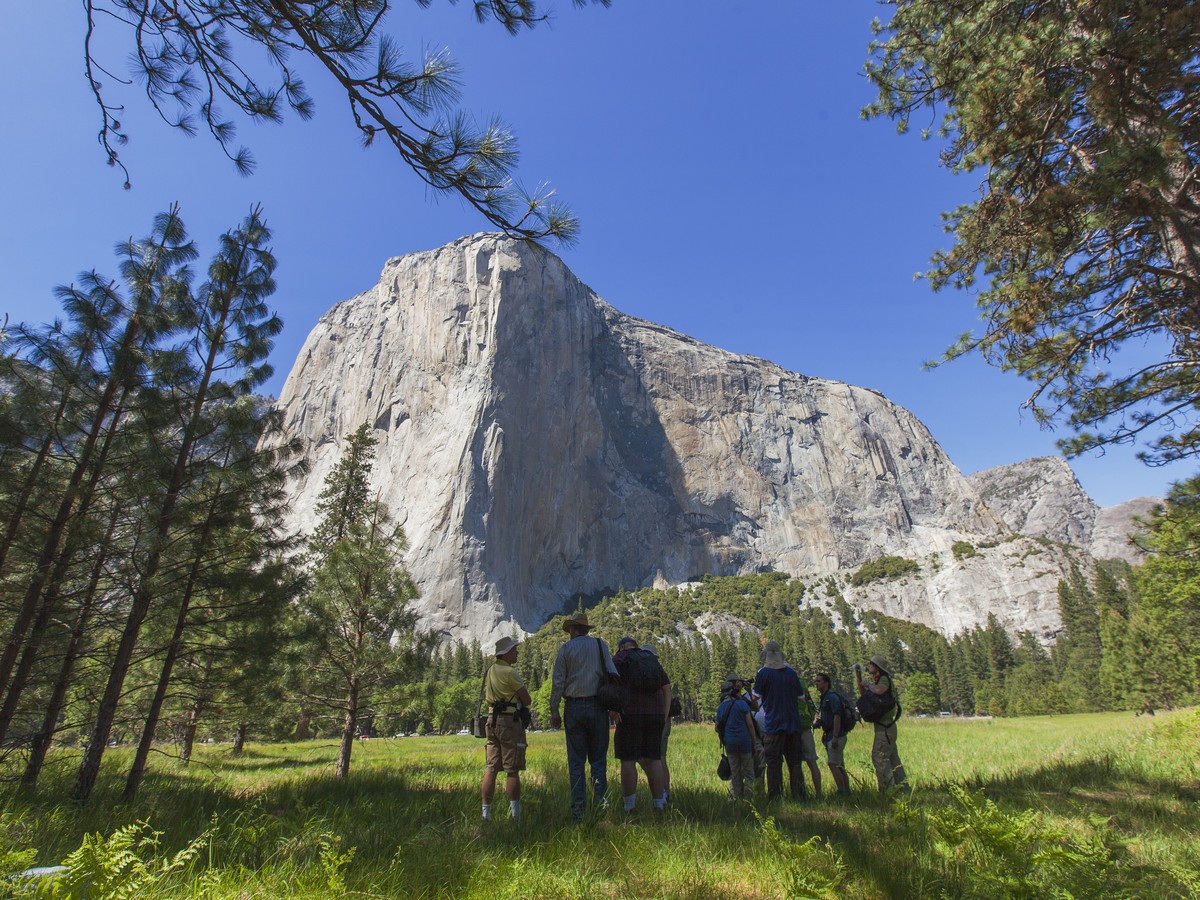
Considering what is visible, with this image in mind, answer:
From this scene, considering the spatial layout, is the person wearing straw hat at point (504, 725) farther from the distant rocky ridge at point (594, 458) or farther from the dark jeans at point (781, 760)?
the distant rocky ridge at point (594, 458)

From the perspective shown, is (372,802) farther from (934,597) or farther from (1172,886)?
(934,597)

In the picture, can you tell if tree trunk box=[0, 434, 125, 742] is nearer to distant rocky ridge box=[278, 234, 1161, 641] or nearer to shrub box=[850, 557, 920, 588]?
distant rocky ridge box=[278, 234, 1161, 641]

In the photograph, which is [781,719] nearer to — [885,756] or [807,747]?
[807,747]

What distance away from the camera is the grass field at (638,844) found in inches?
109

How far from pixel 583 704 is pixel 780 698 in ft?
9.74

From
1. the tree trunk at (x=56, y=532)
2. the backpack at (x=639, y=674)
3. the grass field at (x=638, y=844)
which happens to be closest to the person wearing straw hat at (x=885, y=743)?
the grass field at (x=638, y=844)

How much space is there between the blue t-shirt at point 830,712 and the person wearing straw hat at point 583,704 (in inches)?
146

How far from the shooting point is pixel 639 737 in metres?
6.04

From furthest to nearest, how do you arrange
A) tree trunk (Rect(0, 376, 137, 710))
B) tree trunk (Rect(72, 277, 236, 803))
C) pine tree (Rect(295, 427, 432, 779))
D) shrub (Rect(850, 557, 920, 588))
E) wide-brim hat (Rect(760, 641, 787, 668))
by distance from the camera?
shrub (Rect(850, 557, 920, 588)) < pine tree (Rect(295, 427, 432, 779)) < wide-brim hat (Rect(760, 641, 787, 668)) < tree trunk (Rect(72, 277, 236, 803)) < tree trunk (Rect(0, 376, 137, 710))

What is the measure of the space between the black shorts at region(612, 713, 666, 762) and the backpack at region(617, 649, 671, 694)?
29 cm

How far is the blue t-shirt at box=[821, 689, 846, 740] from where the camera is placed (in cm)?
784

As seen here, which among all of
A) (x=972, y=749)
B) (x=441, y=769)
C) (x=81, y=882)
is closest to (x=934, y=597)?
(x=972, y=749)

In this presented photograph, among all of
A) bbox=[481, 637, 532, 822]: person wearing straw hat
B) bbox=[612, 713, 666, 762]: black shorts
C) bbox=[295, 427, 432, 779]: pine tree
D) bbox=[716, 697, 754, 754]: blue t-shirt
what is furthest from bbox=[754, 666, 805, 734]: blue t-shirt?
bbox=[295, 427, 432, 779]: pine tree

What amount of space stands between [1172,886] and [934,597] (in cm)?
14038
